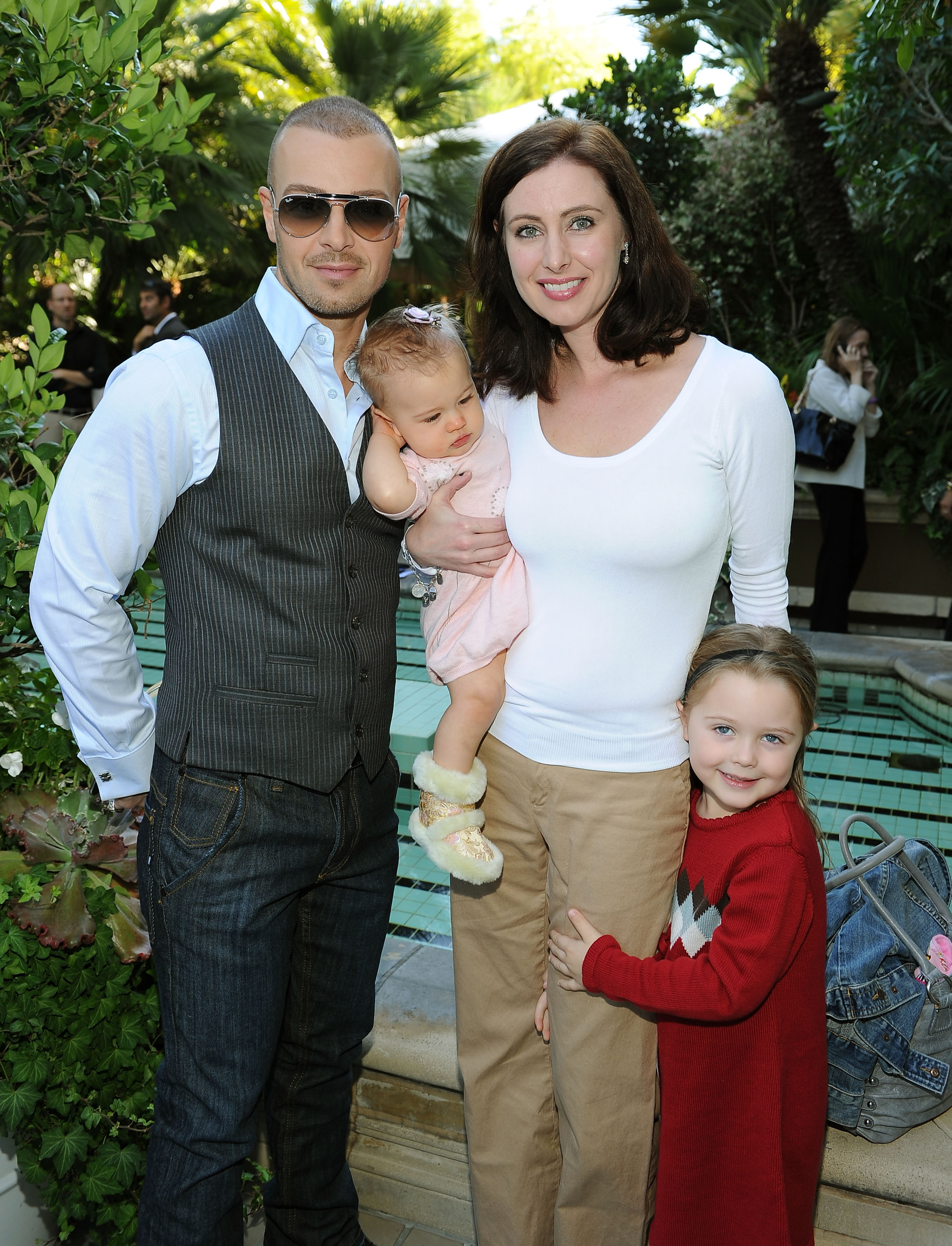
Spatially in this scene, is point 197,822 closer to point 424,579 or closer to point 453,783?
point 453,783

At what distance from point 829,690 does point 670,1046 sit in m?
4.07

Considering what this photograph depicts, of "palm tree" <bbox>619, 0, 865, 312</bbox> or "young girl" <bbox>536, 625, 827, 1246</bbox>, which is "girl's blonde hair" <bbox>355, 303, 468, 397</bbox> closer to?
"young girl" <bbox>536, 625, 827, 1246</bbox>

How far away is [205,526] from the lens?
5.25 ft

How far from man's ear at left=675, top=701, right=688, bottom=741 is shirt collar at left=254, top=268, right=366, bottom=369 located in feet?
2.67

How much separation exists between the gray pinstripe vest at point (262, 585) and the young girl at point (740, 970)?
0.55 meters

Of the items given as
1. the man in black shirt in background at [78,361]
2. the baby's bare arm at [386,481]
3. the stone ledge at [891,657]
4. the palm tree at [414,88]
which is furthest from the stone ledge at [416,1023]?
the palm tree at [414,88]

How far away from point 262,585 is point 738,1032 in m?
1.03

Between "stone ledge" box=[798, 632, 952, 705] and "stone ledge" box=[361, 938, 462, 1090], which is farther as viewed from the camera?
"stone ledge" box=[798, 632, 952, 705]

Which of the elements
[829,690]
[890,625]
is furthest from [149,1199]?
[890,625]

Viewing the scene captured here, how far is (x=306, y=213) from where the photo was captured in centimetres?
173

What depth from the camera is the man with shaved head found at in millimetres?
1592

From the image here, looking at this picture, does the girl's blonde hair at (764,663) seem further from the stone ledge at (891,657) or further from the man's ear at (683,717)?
the stone ledge at (891,657)

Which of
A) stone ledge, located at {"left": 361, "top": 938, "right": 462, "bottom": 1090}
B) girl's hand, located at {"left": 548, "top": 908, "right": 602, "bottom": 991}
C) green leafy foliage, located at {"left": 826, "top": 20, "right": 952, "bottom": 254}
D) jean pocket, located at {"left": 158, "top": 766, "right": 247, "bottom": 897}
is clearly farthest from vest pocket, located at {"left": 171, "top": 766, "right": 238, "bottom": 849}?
green leafy foliage, located at {"left": 826, "top": 20, "right": 952, "bottom": 254}

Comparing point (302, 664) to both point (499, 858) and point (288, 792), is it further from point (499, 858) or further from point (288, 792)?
point (499, 858)
